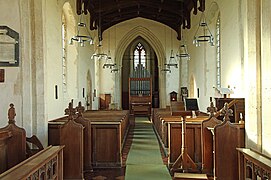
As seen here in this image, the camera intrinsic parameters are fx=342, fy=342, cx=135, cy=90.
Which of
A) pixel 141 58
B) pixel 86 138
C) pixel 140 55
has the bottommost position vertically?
pixel 86 138

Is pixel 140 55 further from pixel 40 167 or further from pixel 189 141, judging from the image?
pixel 40 167

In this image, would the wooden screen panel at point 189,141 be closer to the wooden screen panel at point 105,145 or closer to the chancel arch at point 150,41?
the wooden screen panel at point 105,145

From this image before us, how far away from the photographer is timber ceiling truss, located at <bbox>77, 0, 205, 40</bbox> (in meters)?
13.4

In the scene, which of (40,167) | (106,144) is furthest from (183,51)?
(40,167)

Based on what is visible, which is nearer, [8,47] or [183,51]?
[8,47]

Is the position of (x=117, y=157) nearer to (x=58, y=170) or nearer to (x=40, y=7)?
(x=58, y=170)

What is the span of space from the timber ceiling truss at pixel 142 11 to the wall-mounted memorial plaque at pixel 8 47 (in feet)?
19.3

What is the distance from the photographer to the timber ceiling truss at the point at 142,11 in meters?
13.4

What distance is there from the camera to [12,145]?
185 inches

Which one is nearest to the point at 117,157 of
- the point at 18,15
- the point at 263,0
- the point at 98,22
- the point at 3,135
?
the point at 3,135

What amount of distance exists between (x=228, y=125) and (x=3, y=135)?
3028 millimetres

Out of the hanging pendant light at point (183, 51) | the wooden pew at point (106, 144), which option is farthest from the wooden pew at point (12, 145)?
the hanging pendant light at point (183, 51)

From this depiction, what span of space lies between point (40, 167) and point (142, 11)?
13985 mm

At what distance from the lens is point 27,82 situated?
6.14 meters
